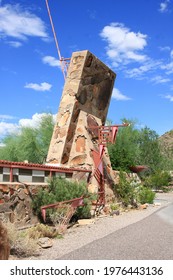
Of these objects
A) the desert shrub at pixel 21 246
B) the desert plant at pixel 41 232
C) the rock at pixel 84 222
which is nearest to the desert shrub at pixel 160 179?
the rock at pixel 84 222

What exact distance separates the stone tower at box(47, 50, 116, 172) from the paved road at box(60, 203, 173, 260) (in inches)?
269

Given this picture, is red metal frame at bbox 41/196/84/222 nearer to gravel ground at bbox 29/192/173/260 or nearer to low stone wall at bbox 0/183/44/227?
gravel ground at bbox 29/192/173/260

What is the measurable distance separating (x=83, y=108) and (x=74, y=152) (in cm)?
221

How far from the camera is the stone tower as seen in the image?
17.8m

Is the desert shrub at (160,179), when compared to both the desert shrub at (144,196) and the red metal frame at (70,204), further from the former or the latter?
the red metal frame at (70,204)

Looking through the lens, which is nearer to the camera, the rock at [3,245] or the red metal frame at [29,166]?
the rock at [3,245]

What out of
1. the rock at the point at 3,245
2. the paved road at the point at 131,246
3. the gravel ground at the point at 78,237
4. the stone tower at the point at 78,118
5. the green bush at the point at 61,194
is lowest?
the gravel ground at the point at 78,237

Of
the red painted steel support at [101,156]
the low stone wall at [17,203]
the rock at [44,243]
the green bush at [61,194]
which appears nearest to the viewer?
the rock at [44,243]

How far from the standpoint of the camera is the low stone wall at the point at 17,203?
35.4 feet

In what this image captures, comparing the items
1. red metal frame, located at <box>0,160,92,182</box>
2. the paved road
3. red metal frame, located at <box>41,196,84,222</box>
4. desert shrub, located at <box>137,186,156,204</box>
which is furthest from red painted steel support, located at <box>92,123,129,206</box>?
the paved road

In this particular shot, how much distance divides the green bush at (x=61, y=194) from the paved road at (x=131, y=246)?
2380 mm

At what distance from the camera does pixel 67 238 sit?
10.2 m

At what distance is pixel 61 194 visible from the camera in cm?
1270

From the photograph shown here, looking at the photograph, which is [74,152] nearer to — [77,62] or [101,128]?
[101,128]
